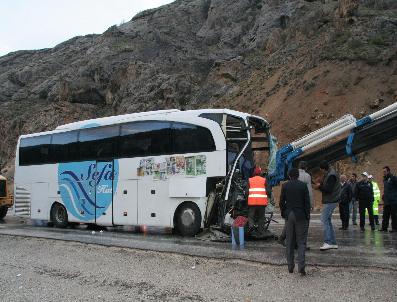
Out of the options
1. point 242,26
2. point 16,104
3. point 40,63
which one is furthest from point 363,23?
point 40,63

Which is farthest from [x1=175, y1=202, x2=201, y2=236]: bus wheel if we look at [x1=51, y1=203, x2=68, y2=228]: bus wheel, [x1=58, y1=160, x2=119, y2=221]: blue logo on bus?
[x1=51, y1=203, x2=68, y2=228]: bus wheel

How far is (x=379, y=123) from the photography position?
13180mm

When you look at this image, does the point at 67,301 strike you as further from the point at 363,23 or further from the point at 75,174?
the point at 363,23

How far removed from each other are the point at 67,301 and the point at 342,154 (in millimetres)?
9569

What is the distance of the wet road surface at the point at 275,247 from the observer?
9.49 metres

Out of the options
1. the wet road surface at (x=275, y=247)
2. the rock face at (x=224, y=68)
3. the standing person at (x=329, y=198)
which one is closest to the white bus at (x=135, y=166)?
the wet road surface at (x=275, y=247)

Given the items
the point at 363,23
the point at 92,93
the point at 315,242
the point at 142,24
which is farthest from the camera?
the point at 142,24

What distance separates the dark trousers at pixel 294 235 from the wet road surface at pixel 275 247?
73cm

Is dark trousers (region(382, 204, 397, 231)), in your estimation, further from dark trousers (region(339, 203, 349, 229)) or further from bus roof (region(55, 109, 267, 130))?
bus roof (region(55, 109, 267, 130))

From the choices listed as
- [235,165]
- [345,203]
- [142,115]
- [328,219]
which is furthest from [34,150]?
[328,219]

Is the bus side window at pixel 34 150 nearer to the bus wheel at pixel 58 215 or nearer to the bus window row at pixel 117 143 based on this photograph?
the bus window row at pixel 117 143

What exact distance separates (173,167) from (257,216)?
3.18 meters

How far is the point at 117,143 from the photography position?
16453 mm

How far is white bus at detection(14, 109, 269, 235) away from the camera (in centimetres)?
1395
